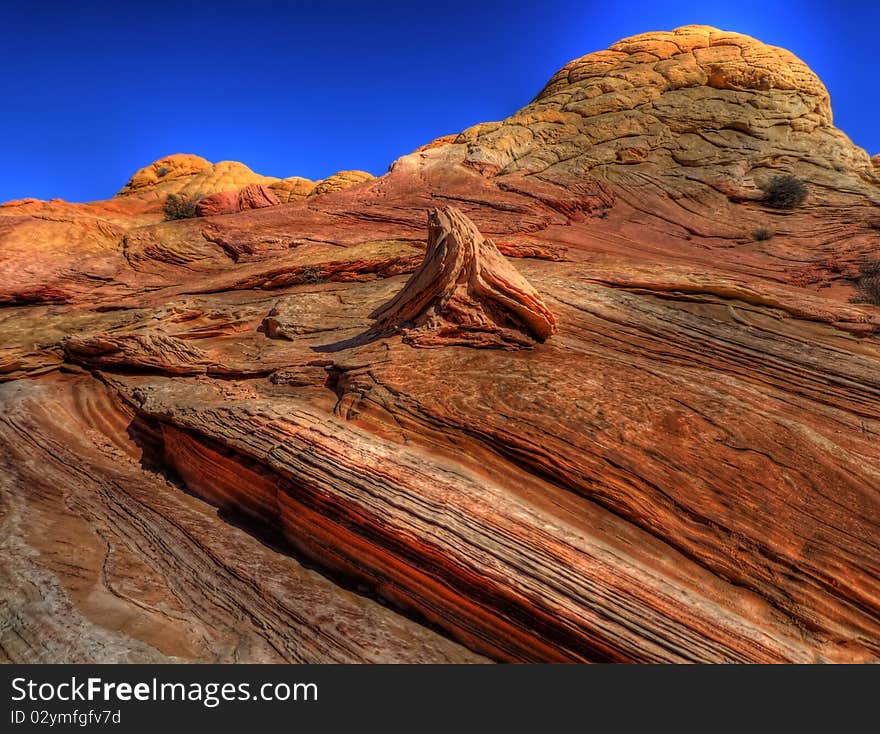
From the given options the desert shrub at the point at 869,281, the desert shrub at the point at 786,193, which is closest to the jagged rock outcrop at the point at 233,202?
the desert shrub at the point at 786,193

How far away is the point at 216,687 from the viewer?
14.6 ft

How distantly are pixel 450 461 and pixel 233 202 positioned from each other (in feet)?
85.0

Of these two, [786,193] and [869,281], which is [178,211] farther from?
[869,281]

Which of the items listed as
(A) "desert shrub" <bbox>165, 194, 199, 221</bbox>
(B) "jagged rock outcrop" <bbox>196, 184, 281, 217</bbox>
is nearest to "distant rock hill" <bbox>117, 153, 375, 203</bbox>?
(B) "jagged rock outcrop" <bbox>196, 184, 281, 217</bbox>

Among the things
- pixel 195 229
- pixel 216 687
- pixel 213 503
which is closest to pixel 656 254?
pixel 213 503

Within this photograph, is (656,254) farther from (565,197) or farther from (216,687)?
(216,687)

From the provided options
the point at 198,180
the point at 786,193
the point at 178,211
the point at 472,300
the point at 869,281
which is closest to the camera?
the point at 472,300

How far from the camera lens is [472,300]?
394 inches

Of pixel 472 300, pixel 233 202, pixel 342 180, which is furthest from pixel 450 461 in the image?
pixel 342 180

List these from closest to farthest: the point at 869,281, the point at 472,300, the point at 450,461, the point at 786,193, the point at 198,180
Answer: the point at 450,461 → the point at 472,300 → the point at 869,281 → the point at 786,193 → the point at 198,180

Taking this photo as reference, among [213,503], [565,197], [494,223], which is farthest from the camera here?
[565,197]

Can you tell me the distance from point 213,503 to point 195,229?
16.7 metres

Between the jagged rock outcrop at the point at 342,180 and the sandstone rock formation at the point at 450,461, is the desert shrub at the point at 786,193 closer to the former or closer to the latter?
the sandstone rock formation at the point at 450,461

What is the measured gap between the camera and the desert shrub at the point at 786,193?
2078 centimetres
